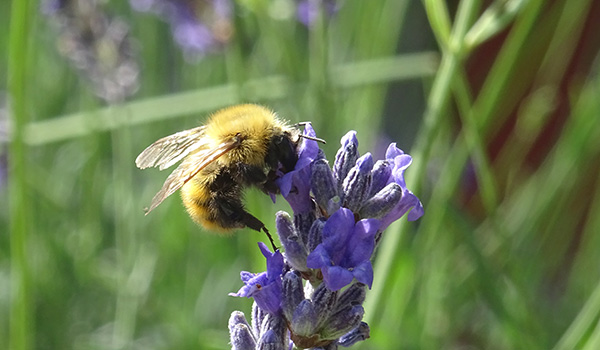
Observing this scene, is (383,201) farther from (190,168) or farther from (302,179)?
(190,168)

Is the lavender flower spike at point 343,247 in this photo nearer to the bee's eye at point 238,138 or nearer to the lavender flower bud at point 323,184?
the lavender flower bud at point 323,184

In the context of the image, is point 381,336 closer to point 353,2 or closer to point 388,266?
point 388,266

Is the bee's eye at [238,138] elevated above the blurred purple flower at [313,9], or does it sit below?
below

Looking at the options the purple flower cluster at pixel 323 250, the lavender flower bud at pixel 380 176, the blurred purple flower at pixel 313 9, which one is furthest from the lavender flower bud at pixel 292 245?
the blurred purple flower at pixel 313 9

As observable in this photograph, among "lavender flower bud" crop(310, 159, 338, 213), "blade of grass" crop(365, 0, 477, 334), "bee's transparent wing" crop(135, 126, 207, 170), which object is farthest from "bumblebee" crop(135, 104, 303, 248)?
"blade of grass" crop(365, 0, 477, 334)

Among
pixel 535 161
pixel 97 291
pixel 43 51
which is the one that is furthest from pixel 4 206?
pixel 535 161

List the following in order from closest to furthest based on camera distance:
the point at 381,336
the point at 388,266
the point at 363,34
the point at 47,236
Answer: the point at 388,266, the point at 381,336, the point at 47,236, the point at 363,34
